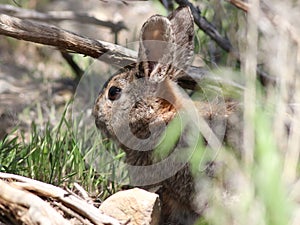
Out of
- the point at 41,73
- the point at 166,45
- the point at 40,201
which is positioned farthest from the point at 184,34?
the point at 41,73

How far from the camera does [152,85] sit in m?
4.25

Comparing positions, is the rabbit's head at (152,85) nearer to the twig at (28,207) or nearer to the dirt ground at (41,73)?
the dirt ground at (41,73)

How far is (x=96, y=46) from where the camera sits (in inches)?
173

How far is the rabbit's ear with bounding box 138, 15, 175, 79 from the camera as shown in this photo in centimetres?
407

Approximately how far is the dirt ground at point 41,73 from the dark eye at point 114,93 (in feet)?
2.16

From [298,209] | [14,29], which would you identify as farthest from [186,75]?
[298,209]

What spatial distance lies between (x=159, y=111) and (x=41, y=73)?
2519mm

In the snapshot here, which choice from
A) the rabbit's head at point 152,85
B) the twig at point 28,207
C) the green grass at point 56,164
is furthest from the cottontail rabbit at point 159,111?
the twig at point 28,207

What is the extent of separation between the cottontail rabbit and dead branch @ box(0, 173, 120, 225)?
3.03 ft

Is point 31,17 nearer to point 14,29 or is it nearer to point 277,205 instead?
point 14,29

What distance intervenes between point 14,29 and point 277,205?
2347 mm

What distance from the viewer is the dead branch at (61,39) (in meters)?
4.06

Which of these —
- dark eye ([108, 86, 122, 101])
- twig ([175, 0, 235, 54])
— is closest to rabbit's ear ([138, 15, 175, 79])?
dark eye ([108, 86, 122, 101])

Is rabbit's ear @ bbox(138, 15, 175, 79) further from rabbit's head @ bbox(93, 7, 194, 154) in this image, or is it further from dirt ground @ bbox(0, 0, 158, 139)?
dirt ground @ bbox(0, 0, 158, 139)
